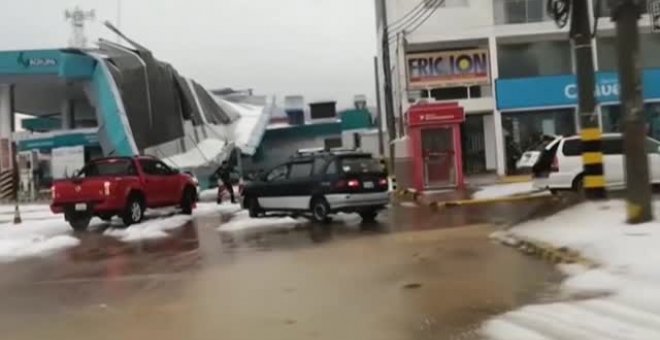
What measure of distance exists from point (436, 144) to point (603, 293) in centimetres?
1959

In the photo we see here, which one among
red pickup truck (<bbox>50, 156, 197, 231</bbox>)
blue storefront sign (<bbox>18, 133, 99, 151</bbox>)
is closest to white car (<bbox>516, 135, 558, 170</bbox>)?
red pickup truck (<bbox>50, 156, 197, 231</bbox>)

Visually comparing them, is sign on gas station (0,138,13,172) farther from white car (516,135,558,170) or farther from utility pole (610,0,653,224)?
utility pole (610,0,653,224)

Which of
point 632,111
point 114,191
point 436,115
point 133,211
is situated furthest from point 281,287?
point 436,115

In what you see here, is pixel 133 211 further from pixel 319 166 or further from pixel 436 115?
pixel 436 115

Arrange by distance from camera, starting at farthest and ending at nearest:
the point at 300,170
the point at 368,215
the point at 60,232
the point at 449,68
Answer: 1. the point at 449,68
2. the point at 60,232
3. the point at 300,170
4. the point at 368,215

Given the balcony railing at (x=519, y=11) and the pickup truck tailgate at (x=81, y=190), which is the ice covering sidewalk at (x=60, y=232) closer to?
the pickup truck tailgate at (x=81, y=190)

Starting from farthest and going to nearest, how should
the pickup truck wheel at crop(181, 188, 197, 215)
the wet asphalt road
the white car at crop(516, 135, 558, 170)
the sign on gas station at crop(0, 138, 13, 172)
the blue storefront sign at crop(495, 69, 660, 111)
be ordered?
the sign on gas station at crop(0, 138, 13, 172)
the blue storefront sign at crop(495, 69, 660, 111)
the white car at crop(516, 135, 558, 170)
the pickup truck wheel at crop(181, 188, 197, 215)
the wet asphalt road

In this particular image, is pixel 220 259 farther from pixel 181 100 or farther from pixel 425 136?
pixel 181 100

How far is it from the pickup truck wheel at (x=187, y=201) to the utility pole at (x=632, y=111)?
15.4 meters

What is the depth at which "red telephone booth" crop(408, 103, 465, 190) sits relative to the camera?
27000 millimetres

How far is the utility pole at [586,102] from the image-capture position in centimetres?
1507

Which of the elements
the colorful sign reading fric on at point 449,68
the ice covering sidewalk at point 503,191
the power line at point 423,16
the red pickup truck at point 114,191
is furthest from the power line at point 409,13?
the red pickup truck at point 114,191

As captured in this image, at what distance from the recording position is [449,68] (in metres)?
35.8

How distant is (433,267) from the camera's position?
1109cm
